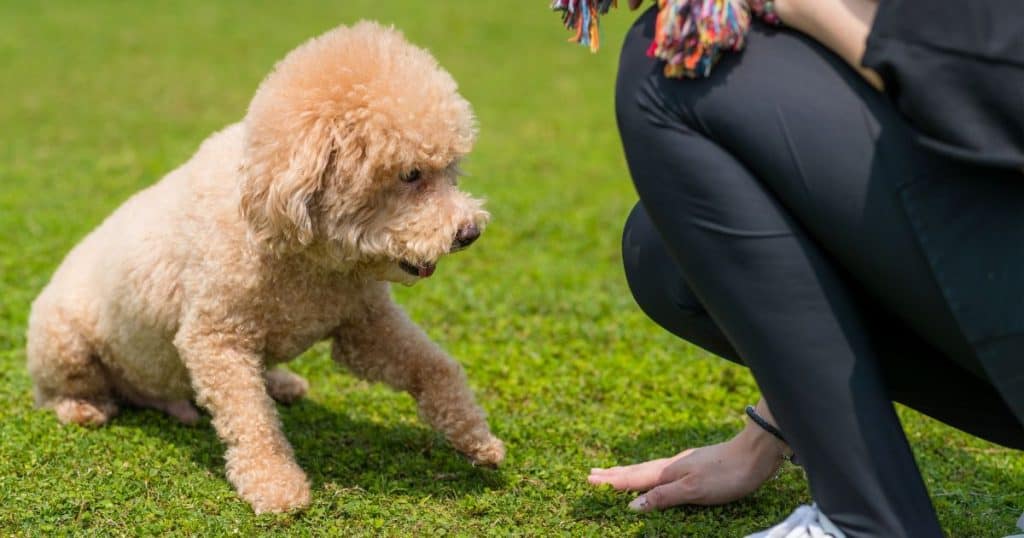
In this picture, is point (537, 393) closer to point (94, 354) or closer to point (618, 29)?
point (94, 354)

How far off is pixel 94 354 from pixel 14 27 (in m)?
9.77

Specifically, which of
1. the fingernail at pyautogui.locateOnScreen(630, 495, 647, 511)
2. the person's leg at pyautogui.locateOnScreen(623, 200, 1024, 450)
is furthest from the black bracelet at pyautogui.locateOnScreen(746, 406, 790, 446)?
the fingernail at pyautogui.locateOnScreen(630, 495, 647, 511)

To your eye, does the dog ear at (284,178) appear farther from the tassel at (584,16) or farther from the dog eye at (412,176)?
the tassel at (584,16)

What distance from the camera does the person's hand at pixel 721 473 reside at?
9.69ft

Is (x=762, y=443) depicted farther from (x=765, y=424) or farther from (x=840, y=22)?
(x=840, y=22)

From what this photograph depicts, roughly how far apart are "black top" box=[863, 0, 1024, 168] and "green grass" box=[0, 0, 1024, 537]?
1.31 metres

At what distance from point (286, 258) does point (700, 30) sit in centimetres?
144

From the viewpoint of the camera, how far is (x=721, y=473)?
2973 mm

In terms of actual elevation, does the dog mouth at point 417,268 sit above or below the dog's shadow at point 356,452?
above

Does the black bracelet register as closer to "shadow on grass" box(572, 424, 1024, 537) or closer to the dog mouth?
"shadow on grass" box(572, 424, 1024, 537)

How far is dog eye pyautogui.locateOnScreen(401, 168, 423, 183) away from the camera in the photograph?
2975mm

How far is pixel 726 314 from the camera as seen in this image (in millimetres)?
2270

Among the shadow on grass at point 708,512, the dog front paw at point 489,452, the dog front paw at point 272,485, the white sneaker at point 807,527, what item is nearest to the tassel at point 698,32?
the white sneaker at point 807,527

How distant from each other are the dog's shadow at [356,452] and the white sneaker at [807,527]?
1.03 meters
